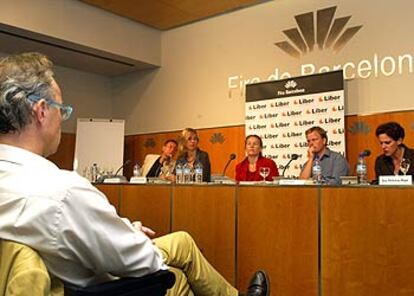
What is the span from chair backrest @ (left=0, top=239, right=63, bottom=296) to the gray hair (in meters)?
0.35

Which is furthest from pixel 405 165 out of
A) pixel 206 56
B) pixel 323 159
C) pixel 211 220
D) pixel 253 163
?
pixel 206 56

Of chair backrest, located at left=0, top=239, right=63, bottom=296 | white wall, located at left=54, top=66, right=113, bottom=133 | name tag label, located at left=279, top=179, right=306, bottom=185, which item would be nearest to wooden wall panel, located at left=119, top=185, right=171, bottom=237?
name tag label, located at left=279, top=179, right=306, bottom=185

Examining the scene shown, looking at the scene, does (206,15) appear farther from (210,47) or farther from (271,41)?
(271,41)

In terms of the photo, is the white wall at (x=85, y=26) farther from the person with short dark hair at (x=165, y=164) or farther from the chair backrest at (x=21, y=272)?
the chair backrest at (x=21, y=272)

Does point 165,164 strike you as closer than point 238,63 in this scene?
A: Yes

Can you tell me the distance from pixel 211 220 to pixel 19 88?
190 centimetres

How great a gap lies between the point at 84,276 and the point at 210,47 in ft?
16.9

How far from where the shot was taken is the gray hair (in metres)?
1.24

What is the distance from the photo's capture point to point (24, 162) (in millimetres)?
1194

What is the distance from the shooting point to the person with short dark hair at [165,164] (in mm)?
4074

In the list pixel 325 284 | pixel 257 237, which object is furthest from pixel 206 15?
pixel 325 284

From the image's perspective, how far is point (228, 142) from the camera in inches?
227

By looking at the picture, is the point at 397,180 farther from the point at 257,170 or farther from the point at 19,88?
the point at 257,170

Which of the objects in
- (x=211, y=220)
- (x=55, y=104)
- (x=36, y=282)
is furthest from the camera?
(x=211, y=220)
